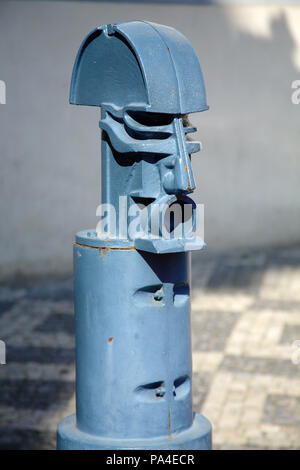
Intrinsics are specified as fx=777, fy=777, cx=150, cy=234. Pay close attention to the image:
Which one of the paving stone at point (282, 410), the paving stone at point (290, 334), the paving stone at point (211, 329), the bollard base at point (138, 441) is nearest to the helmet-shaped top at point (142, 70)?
the bollard base at point (138, 441)

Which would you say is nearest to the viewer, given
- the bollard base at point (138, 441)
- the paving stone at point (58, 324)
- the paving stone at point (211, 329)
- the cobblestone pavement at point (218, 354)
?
the bollard base at point (138, 441)

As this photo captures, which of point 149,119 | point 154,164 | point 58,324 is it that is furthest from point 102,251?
point 58,324

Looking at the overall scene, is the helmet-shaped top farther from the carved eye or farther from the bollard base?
the bollard base

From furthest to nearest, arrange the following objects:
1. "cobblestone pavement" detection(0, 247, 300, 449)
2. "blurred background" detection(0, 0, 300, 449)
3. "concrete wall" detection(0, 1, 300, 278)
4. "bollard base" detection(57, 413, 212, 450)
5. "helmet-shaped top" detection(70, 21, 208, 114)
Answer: "concrete wall" detection(0, 1, 300, 278)
"blurred background" detection(0, 0, 300, 449)
"cobblestone pavement" detection(0, 247, 300, 449)
"bollard base" detection(57, 413, 212, 450)
"helmet-shaped top" detection(70, 21, 208, 114)

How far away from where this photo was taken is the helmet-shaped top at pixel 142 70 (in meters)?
2.63

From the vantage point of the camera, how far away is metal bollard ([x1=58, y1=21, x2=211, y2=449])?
2.68 m

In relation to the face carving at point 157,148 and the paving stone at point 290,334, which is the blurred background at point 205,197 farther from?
the face carving at point 157,148

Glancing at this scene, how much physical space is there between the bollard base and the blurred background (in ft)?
9.82

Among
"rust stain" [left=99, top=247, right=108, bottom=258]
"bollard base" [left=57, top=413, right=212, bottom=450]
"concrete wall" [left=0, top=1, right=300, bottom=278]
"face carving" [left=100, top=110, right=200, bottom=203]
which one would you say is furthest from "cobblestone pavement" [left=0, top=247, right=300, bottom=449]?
"face carving" [left=100, top=110, right=200, bottom=203]

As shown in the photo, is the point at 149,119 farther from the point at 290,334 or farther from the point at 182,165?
the point at 290,334

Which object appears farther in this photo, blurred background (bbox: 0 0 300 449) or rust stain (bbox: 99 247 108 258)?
blurred background (bbox: 0 0 300 449)

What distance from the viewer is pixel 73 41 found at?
9.34 metres

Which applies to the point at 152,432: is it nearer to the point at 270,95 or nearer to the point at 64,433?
the point at 64,433

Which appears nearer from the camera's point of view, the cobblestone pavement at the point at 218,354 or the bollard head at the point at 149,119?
the bollard head at the point at 149,119
